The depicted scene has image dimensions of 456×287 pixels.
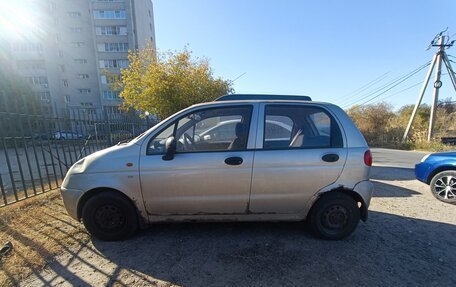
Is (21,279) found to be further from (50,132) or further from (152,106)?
(152,106)

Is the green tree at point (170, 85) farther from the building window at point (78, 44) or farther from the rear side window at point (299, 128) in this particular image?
the building window at point (78, 44)

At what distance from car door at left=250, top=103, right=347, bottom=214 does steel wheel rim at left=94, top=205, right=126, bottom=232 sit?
1.77 m

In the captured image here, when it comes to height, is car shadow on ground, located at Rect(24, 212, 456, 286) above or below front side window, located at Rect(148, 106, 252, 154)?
below

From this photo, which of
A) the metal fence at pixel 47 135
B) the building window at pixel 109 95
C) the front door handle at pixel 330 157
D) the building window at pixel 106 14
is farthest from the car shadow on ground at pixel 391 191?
the building window at pixel 106 14

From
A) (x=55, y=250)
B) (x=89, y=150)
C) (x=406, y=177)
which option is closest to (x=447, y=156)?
(x=406, y=177)

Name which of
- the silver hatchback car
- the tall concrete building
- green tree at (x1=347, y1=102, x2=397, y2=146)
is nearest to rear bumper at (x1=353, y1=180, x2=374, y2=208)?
the silver hatchback car

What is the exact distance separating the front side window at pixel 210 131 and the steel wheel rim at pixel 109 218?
94 cm

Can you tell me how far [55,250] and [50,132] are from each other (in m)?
3.37

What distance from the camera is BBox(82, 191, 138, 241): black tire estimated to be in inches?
113

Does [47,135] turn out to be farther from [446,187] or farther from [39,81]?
[39,81]

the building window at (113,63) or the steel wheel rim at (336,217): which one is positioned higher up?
the building window at (113,63)

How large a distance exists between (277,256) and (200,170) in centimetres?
139

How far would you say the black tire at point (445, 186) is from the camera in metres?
4.33

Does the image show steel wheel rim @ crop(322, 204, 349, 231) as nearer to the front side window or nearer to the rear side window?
the rear side window
